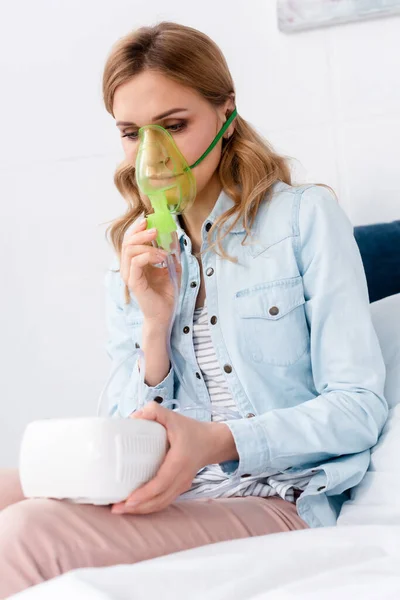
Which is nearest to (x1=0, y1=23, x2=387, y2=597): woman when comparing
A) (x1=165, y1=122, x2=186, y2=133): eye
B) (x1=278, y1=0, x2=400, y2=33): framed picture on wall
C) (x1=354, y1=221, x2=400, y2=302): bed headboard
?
(x1=165, y1=122, x2=186, y2=133): eye

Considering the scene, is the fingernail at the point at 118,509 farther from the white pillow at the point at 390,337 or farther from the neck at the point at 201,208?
A: the neck at the point at 201,208

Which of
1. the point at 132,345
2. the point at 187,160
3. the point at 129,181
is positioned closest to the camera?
the point at 187,160

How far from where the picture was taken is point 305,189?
157cm

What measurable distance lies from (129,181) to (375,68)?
0.61m

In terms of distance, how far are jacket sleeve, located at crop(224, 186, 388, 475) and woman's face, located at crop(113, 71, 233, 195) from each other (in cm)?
20

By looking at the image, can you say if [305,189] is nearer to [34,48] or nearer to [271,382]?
[271,382]

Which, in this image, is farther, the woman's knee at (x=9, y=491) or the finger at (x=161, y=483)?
the woman's knee at (x=9, y=491)

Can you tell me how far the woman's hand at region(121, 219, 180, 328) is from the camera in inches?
59.2

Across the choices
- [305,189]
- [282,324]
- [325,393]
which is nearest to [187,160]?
[305,189]

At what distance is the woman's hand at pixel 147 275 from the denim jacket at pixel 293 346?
0.03m

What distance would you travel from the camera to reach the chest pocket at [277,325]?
1.50 metres

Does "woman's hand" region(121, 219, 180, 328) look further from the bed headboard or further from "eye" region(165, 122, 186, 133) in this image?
the bed headboard

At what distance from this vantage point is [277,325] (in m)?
1.50

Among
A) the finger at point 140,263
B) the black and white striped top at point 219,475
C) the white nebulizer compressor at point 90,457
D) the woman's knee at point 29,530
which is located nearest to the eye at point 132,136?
the finger at point 140,263
